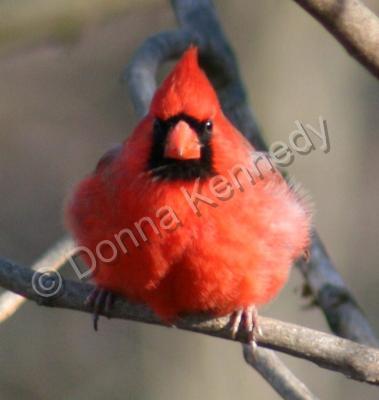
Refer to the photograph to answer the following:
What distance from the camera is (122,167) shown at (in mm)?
3299

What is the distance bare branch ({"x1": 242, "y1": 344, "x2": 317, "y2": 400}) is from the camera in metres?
3.36

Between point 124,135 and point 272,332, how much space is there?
3.98 m

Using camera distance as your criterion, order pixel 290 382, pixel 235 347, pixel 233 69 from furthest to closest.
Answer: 1. pixel 235 347
2. pixel 233 69
3. pixel 290 382

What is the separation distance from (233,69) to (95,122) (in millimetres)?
2827

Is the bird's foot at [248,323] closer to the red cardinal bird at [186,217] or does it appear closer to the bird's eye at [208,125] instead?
the red cardinal bird at [186,217]

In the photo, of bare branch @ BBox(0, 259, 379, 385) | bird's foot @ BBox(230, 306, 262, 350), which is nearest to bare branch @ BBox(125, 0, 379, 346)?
bird's foot @ BBox(230, 306, 262, 350)

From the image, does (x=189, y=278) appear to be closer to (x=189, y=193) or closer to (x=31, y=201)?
(x=189, y=193)

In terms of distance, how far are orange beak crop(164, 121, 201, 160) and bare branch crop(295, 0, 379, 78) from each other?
49 centimetres

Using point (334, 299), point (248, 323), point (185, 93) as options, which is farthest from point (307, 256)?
point (185, 93)

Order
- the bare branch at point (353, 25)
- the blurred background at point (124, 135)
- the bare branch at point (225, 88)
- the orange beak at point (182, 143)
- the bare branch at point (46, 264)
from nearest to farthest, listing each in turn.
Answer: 1. the bare branch at point (353, 25)
2. the orange beak at point (182, 143)
3. the bare branch at point (46, 264)
4. the bare branch at point (225, 88)
5. the blurred background at point (124, 135)

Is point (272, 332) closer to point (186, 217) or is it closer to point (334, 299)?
point (186, 217)

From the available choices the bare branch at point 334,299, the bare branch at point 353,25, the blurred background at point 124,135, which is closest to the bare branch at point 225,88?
the bare branch at point 334,299

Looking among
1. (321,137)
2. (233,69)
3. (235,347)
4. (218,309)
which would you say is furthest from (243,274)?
(235,347)

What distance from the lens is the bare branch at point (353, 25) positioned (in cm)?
292
